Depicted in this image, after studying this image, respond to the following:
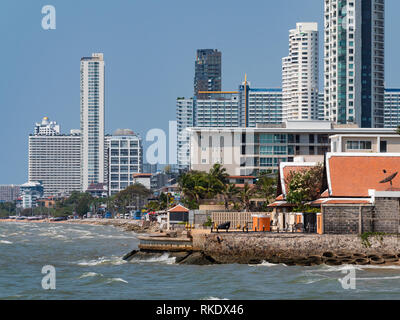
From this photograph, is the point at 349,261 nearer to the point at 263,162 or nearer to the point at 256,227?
the point at 256,227

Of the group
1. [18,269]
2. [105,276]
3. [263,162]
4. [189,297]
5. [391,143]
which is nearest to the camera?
[189,297]

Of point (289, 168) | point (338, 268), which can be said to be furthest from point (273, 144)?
point (338, 268)

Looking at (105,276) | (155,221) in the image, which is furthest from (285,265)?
(155,221)

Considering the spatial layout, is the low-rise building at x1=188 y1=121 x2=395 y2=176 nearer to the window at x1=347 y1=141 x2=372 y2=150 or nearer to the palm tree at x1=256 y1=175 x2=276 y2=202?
the palm tree at x1=256 y1=175 x2=276 y2=202

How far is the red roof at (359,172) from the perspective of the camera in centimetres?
5781

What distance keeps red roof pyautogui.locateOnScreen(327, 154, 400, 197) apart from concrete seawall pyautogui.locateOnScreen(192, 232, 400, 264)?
4195 mm

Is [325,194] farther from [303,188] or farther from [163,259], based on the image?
[163,259]

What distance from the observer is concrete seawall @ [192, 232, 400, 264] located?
54281mm


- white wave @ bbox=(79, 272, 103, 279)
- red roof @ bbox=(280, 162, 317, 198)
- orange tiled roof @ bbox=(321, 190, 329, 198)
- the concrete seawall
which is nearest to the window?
red roof @ bbox=(280, 162, 317, 198)

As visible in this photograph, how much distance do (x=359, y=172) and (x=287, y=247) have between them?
29.1ft

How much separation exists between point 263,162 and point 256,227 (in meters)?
61.4

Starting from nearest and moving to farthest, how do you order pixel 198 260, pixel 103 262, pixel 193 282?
pixel 193 282 < pixel 198 260 < pixel 103 262

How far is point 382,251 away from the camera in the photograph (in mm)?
54125

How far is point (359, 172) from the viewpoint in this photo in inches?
2336
